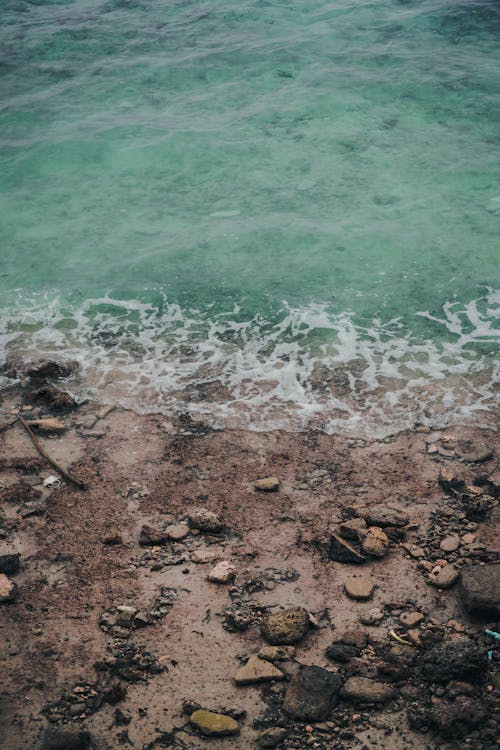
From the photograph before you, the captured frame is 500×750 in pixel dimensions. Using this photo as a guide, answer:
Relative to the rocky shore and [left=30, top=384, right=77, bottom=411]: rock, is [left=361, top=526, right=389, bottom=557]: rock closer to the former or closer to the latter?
the rocky shore

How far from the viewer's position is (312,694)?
4.02m

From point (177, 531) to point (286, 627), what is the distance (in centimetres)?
135

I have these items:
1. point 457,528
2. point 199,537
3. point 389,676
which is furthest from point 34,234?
point 389,676

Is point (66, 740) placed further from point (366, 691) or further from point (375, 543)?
point (375, 543)

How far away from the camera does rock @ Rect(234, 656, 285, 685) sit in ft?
13.8

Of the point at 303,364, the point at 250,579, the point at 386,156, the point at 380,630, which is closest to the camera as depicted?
the point at 380,630

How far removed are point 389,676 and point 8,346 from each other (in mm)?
6071

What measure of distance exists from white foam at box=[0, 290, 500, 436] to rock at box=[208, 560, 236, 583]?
1.99 metres

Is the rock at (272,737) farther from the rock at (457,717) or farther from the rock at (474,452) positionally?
the rock at (474,452)

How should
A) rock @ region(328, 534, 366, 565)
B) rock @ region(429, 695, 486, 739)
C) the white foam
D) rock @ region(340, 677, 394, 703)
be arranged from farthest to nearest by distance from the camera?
1. the white foam
2. rock @ region(328, 534, 366, 565)
3. rock @ region(340, 677, 394, 703)
4. rock @ region(429, 695, 486, 739)

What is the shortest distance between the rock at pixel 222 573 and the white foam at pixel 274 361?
1.99 meters

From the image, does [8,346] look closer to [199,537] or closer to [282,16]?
[199,537]

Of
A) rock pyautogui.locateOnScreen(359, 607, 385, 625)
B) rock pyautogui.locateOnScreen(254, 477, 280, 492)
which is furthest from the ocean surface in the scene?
rock pyautogui.locateOnScreen(359, 607, 385, 625)

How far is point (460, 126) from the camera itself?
13.0 metres
